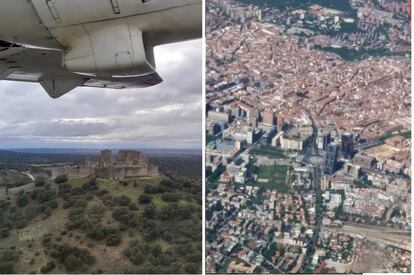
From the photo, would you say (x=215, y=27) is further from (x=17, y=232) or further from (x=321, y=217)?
(x=17, y=232)

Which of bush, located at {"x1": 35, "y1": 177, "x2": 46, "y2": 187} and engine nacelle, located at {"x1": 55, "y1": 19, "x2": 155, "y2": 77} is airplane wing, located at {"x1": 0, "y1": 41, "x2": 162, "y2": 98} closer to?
engine nacelle, located at {"x1": 55, "y1": 19, "x2": 155, "y2": 77}

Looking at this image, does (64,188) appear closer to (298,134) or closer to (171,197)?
(171,197)

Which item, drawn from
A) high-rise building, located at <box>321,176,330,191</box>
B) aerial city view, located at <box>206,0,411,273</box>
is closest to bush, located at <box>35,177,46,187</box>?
aerial city view, located at <box>206,0,411,273</box>

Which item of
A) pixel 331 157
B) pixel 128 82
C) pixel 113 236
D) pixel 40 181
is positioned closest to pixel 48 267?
pixel 113 236

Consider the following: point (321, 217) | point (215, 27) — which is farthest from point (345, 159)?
point (215, 27)

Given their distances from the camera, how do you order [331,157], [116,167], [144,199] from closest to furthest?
1. [331,157]
2. [116,167]
3. [144,199]
